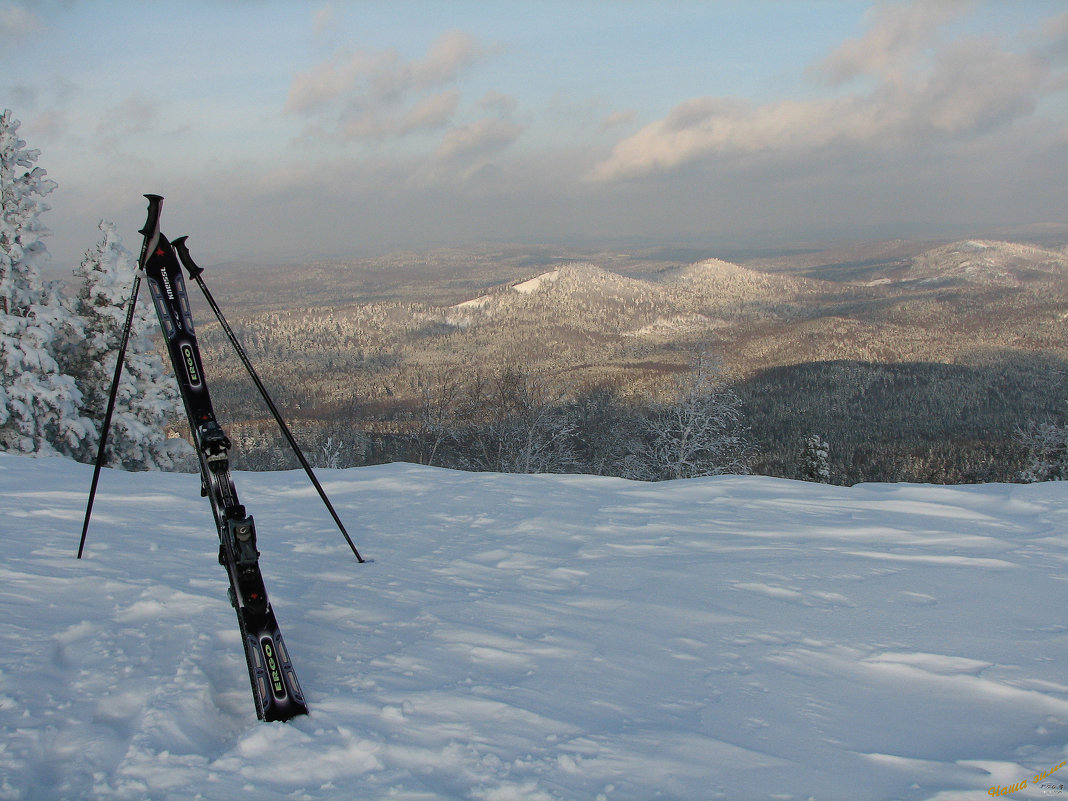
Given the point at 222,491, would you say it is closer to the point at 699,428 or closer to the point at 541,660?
the point at 541,660

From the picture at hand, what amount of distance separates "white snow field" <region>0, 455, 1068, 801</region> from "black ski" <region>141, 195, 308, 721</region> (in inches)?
7.5

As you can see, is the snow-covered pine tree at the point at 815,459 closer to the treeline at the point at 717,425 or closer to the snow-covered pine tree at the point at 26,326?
the treeline at the point at 717,425

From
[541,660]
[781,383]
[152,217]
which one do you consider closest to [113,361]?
[152,217]

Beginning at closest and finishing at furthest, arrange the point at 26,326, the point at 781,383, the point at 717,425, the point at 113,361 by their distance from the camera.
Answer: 1. the point at 26,326
2. the point at 113,361
3. the point at 717,425
4. the point at 781,383

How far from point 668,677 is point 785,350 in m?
181

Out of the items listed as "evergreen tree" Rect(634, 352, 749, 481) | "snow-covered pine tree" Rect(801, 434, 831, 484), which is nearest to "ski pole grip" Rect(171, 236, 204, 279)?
"evergreen tree" Rect(634, 352, 749, 481)

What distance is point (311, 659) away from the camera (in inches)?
151

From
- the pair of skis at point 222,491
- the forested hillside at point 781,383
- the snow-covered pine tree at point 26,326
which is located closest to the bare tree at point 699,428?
the forested hillside at point 781,383

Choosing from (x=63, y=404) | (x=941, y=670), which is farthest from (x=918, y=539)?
(x=63, y=404)

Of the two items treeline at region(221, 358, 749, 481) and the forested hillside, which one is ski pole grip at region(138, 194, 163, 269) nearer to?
treeline at region(221, 358, 749, 481)

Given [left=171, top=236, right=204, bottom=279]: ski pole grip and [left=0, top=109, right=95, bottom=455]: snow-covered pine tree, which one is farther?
[left=0, top=109, right=95, bottom=455]: snow-covered pine tree

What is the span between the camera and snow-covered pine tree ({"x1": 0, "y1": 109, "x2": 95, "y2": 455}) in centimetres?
1648

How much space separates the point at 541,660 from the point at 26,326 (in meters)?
19.0

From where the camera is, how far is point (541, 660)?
396 centimetres
